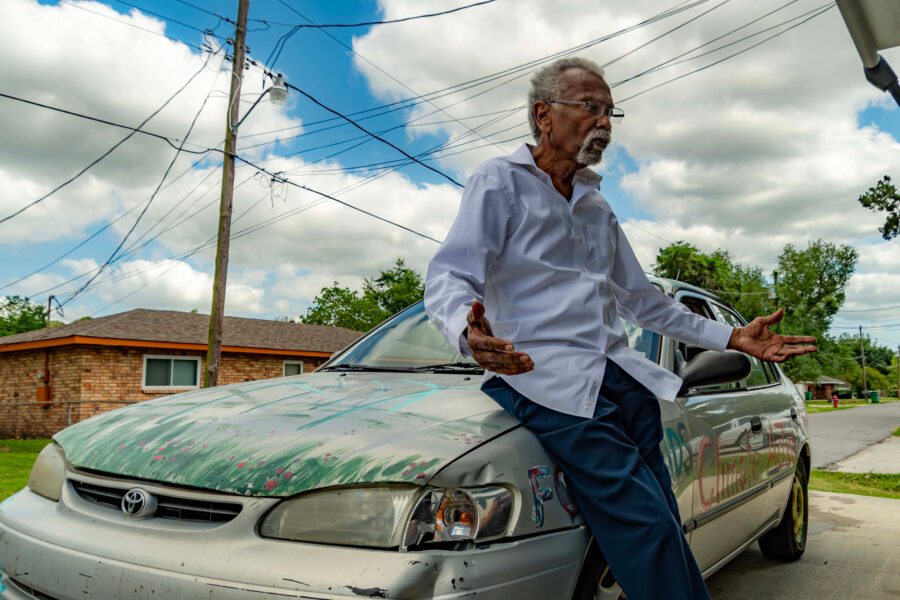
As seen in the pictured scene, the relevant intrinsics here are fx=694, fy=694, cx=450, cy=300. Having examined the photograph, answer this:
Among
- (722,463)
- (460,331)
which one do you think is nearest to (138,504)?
(460,331)

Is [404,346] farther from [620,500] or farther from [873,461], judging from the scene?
[873,461]

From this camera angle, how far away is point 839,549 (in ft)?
15.6

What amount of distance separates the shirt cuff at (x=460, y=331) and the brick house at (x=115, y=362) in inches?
699

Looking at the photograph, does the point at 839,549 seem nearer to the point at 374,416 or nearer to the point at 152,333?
the point at 374,416

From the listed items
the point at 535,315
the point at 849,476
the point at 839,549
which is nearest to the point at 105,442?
the point at 535,315

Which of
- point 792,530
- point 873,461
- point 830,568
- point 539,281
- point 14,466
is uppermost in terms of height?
point 539,281

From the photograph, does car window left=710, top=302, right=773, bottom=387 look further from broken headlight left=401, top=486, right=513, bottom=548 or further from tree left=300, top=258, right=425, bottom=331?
tree left=300, top=258, right=425, bottom=331

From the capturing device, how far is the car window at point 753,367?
148 inches

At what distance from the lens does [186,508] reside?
1706 mm

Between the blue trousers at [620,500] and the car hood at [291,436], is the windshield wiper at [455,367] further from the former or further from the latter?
the blue trousers at [620,500]

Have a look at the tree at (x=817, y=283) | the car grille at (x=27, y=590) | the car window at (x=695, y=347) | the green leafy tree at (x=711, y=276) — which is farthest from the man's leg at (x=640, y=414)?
the tree at (x=817, y=283)

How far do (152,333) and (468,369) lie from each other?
19610mm

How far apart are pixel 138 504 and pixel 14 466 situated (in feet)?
38.9

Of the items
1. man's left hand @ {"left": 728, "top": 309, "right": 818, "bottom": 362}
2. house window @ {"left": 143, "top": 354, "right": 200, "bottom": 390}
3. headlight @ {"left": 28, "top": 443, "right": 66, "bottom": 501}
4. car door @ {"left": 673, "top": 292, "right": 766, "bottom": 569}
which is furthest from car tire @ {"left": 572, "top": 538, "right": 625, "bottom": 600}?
house window @ {"left": 143, "top": 354, "right": 200, "bottom": 390}
